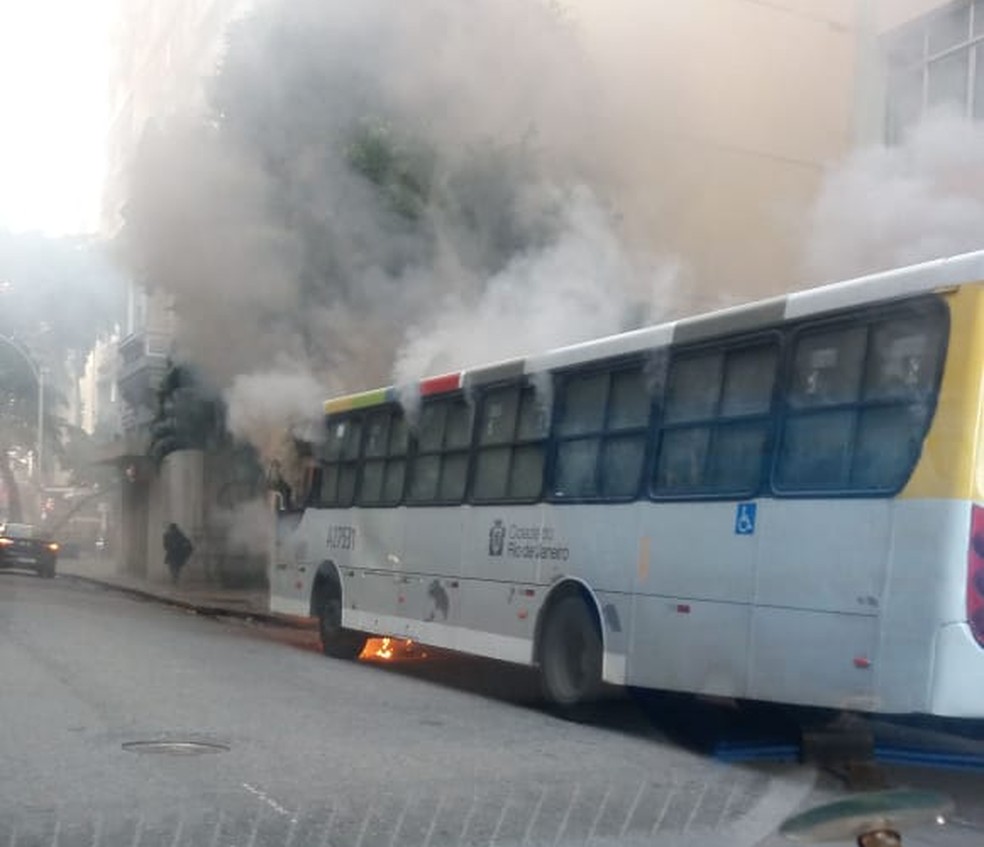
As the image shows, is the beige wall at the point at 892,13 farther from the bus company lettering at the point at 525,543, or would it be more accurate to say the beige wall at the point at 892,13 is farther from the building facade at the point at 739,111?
the bus company lettering at the point at 525,543

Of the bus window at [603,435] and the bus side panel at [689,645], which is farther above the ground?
the bus window at [603,435]

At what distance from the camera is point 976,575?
22.5 feet

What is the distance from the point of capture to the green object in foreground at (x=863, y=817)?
8.40 ft

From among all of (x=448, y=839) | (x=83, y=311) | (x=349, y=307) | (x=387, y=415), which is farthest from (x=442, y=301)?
(x=83, y=311)

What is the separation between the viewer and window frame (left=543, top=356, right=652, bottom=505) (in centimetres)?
934

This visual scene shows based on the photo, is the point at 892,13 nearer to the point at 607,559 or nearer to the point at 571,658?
the point at 607,559

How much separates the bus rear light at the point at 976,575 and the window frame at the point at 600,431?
270cm

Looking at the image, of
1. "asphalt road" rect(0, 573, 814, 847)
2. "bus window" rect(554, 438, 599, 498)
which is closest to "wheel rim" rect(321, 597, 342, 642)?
"asphalt road" rect(0, 573, 814, 847)

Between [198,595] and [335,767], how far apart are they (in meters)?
18.9

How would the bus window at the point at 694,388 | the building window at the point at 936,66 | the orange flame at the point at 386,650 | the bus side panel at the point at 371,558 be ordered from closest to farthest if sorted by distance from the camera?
the bus window at the point at 694,388, the bus side panel at the point at 371,558, the orange flame at the point at 386,650, the building window at the point at 936,66

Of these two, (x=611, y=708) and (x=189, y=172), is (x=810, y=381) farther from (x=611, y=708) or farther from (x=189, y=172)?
(x=189, y=172)

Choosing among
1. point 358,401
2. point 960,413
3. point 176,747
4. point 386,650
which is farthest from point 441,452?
point 960,413

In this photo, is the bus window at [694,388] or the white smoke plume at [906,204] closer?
the bus window at [694,388]

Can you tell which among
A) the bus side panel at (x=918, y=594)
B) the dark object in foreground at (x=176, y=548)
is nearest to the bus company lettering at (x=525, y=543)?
the bus side panel at (x=918, y=594)
